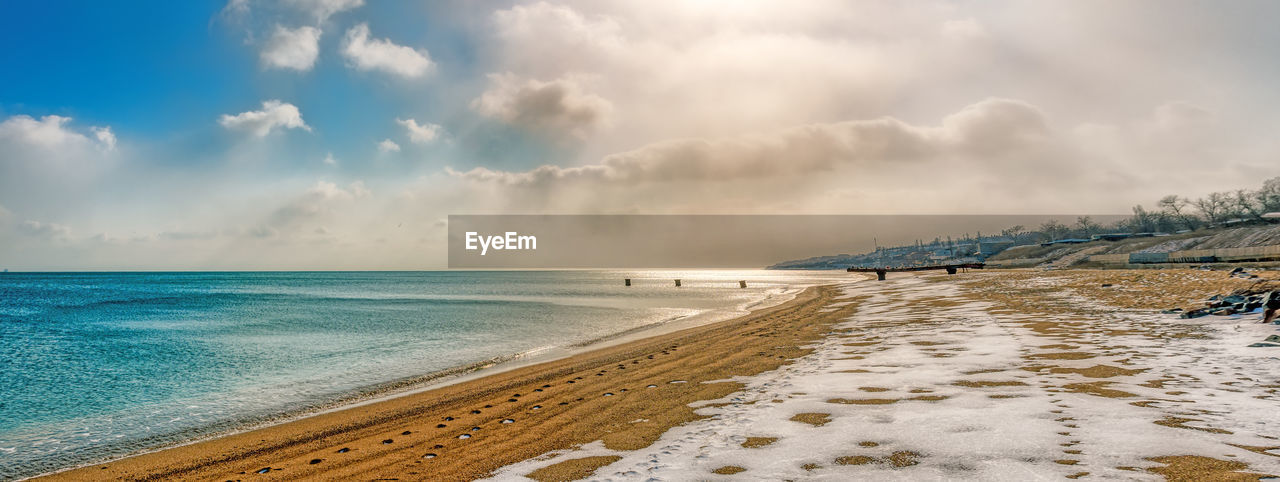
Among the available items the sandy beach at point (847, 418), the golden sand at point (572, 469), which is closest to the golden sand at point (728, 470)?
the sandy beach at point (847, 418)

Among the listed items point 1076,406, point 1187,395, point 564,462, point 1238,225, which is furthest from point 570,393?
point 1238,225

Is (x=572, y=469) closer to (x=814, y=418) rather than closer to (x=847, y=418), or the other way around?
(x=814, y=418)

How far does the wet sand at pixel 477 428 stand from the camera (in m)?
7.12

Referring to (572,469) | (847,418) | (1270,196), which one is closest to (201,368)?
(572,469)

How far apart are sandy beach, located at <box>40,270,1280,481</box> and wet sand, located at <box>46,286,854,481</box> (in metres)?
A: 0.05

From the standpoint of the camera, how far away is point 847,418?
7078mm

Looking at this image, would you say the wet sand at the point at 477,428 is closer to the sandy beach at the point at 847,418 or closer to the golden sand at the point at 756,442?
the sandy beach at the point at 847,418

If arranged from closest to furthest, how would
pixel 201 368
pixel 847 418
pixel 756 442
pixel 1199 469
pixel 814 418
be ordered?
pixel 1199 469, pixel 756 442, pixel 847 418, pixel 814 418, pixel 201 368

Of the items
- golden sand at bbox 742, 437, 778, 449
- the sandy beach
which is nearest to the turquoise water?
the sandy beach

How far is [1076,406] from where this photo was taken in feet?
22.6

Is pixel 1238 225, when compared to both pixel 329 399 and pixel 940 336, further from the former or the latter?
pixel 329 399

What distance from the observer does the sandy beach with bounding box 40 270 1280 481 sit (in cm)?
534

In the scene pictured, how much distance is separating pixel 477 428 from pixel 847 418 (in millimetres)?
5878

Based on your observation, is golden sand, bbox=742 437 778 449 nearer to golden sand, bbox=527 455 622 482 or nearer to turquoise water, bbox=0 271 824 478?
golden sand, bbox=527 455 622 482
